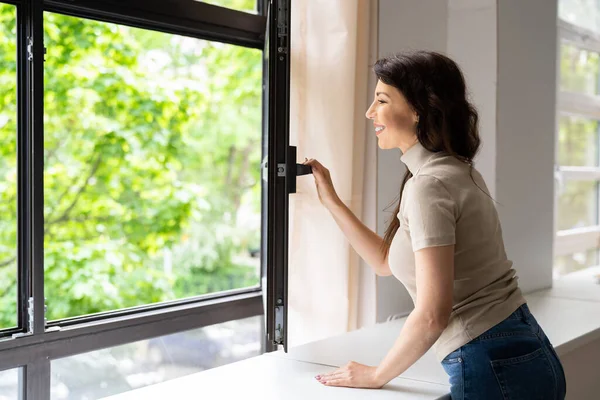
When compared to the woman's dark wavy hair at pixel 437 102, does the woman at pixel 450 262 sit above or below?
below

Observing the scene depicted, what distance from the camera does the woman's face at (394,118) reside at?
1509mm

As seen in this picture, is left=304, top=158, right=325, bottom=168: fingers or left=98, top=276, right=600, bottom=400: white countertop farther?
left=304, top=158, right=325, bottom=168: fingers

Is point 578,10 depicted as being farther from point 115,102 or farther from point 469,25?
point 115,102

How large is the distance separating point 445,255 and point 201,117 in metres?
4.33

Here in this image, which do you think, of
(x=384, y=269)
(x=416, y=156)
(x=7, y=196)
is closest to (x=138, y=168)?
(x=7, y=196)

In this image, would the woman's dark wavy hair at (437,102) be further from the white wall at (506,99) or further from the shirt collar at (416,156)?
the white wall at (506,99)

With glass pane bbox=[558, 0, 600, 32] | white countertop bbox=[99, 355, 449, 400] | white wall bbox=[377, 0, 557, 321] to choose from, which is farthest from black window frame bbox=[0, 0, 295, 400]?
glass pane bbox=[558, 0, 600, 32]

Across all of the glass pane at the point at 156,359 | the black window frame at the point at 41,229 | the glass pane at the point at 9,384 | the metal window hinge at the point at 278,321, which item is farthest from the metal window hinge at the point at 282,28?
the glass pane at the point at 156,359

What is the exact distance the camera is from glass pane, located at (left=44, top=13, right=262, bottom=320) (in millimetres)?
4395

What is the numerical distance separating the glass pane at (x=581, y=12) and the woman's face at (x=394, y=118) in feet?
7.41

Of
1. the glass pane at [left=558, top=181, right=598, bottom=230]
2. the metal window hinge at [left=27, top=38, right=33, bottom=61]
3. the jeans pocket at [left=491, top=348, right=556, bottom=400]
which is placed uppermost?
the metal window hinge at [left=27, top=38, right=33, bottom=61]

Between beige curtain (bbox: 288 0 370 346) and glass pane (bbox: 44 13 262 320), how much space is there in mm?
1982

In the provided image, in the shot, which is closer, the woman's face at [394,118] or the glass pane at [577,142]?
the woman's face at [394,118]

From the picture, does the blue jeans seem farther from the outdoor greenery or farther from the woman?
the outdoor greenery
